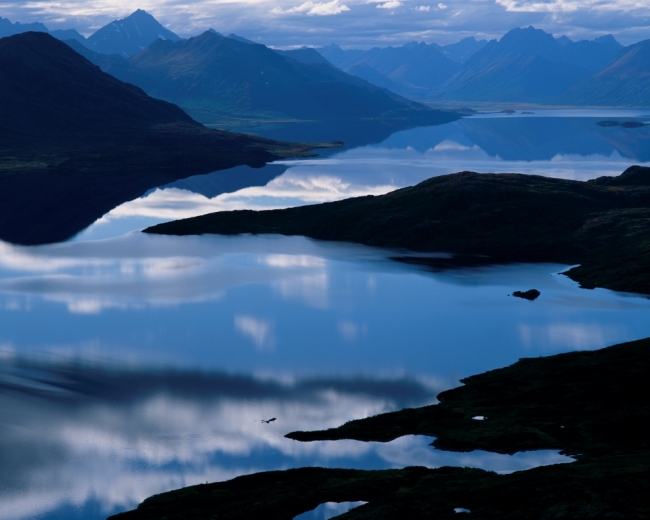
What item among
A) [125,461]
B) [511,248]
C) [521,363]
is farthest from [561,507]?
[511,248]

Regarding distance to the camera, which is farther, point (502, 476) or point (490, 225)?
point (490, 225)

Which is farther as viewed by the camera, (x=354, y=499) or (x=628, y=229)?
(x=628, y=229)

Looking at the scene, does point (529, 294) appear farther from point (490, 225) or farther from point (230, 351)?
point (490, 225)

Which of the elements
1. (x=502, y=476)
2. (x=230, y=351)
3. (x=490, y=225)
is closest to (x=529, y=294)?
(x=230, y=351)

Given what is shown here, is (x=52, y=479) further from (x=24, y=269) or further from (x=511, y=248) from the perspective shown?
(x=511, y=248)

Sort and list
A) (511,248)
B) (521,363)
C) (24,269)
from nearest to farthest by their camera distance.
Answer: (521,363)
(24,269)
(511,248)

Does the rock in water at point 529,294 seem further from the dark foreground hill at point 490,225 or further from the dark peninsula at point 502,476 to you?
the dark peninsula at point 502,476

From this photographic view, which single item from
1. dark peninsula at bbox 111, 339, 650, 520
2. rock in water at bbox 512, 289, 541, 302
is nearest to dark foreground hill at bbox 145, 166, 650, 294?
rock in water at bbox 512, 289, 541, 302
